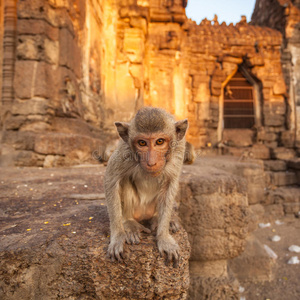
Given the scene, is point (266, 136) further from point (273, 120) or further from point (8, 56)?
point (8, 56)

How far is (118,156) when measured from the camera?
1478 millimetres

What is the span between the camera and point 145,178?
1517 mm

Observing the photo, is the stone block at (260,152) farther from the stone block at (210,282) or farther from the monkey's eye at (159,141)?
the monkey's eye at (159,141)

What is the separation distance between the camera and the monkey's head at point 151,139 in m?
1.30

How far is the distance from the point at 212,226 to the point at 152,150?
1.93m

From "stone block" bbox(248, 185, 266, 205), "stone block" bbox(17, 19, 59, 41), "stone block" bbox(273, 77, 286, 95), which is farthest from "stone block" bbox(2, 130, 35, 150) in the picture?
"stone block" bbox(273, 77, 286, 95)

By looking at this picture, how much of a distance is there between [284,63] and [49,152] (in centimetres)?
1159

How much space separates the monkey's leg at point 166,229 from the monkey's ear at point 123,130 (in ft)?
1.39

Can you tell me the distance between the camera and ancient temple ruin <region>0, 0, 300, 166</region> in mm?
4504

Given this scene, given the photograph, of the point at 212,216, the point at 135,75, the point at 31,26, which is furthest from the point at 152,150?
the point at 135,75

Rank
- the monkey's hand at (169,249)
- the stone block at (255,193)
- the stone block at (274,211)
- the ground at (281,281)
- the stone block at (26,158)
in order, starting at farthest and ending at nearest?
the stone block at (274,211) < the stone block at (255,193) < the stone block at (26,158) < the ground at (281,281) < the monkey's hand at (169,249)

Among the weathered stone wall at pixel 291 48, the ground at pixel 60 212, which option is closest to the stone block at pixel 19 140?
the ground at pixel 60 212

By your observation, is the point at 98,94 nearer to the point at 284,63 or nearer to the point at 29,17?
the point at 29,17

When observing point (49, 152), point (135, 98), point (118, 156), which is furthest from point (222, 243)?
point (135, 98)
